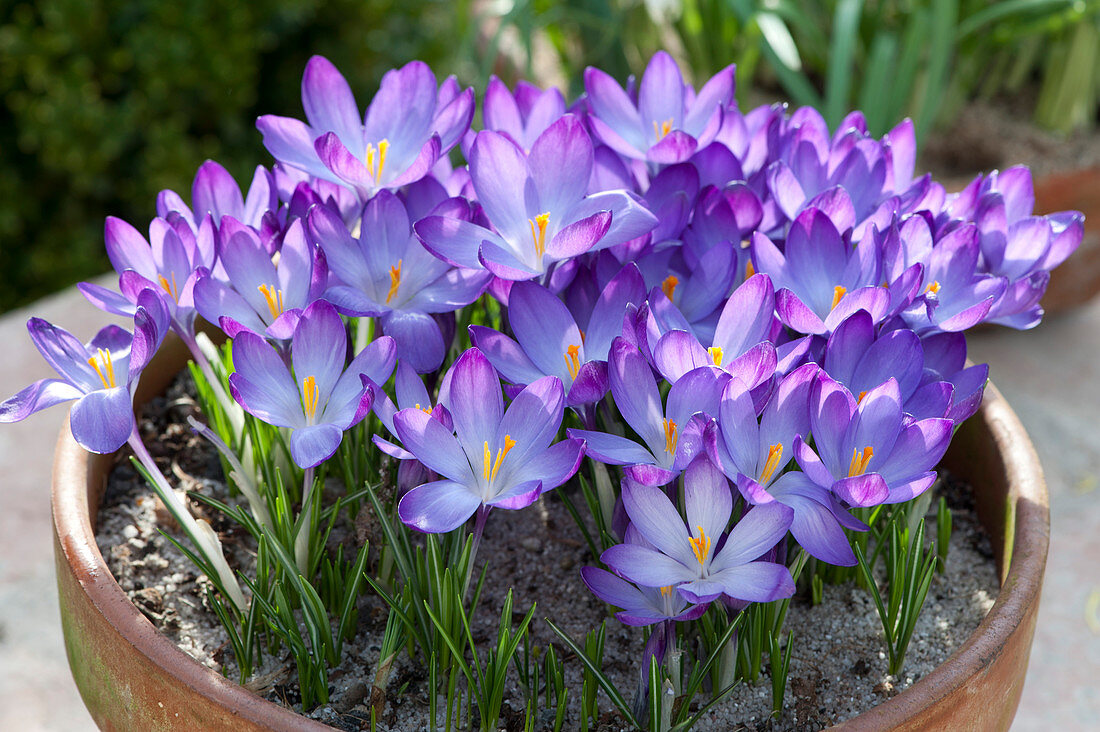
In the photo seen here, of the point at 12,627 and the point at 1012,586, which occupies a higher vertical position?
the point at 1012,586

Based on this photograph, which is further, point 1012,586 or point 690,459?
point 1012,586

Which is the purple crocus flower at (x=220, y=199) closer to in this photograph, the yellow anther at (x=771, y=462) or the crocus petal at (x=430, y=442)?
the crocus petal at (x=430, y=442)

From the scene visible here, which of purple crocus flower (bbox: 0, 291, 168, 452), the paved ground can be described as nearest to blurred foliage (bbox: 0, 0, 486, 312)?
the paved ground

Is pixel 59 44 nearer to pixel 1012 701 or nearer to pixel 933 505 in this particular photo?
pixel 933 505

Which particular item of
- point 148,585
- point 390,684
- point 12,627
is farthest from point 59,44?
point 390,684

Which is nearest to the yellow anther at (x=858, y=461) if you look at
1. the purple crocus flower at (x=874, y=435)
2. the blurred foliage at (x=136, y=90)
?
the purple crocus flower at (x=874, y=435)
